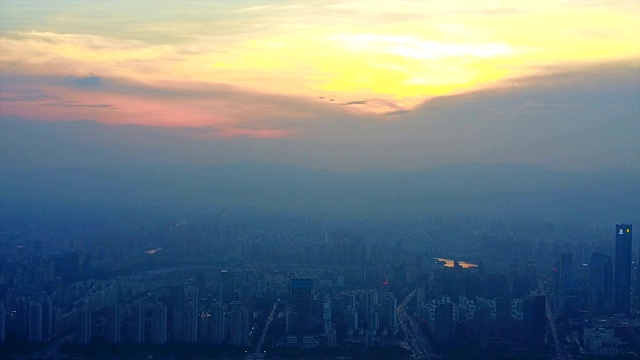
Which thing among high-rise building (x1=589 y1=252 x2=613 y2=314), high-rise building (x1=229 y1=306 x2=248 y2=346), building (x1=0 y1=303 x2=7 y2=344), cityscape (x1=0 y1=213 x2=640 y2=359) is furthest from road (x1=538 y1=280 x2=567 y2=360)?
building (x1=0 y1=303 x2=7 y2=344)

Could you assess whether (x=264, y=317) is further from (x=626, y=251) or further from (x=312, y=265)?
(x=626, y=251)

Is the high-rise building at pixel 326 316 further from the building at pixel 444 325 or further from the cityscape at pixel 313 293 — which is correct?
the building at pixel 444 325

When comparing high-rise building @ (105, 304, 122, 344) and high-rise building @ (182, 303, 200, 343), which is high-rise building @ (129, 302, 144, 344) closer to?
high-rise building @ (105, 304, 122, 344)

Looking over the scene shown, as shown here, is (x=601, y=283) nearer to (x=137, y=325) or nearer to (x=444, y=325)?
(x=444, y=325)

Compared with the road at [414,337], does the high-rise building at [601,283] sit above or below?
above

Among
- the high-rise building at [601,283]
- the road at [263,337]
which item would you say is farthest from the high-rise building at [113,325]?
the high-rise building at [601,283]

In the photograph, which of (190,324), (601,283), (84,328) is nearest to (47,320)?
(84,328)
